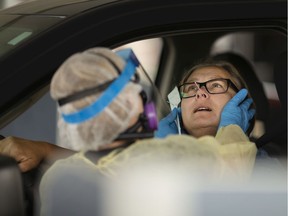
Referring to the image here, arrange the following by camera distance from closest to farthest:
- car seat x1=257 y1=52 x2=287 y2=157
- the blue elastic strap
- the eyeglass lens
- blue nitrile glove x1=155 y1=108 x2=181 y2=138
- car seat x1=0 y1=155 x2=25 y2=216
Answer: car seat x1=0 y1=155 x2=25 y2=216 < the blue elastic strap < blue nitrile glove x1=155 y1=108 x2=181 y2=138 < car seat x1=257 y1=52 x2=287 y2=157 < the eyeglass lens

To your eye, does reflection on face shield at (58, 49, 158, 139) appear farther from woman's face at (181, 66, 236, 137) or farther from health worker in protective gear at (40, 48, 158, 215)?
woman's face at (181, 66, 236, 137)

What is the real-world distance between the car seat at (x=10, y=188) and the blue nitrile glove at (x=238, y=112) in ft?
3.06

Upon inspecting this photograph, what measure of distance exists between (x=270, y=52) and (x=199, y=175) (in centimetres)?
99

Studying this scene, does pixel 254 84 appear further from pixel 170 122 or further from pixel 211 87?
pixel 170 122

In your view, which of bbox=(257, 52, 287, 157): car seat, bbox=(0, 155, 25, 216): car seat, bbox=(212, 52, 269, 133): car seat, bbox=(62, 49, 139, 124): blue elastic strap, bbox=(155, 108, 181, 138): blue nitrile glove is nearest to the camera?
bbox=(0, 155, 25, 216): car seat

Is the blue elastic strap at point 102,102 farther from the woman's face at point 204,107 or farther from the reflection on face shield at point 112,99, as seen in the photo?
the woman's face at point 204,107

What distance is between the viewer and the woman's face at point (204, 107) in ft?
7.21

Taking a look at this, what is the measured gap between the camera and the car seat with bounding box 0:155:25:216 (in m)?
1.36

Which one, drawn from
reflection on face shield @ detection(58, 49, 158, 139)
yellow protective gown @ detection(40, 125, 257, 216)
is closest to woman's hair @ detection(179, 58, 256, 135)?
yellow protective gown @ detection(40, 125, 257, 216)

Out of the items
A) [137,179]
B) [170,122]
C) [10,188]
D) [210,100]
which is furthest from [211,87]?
[10,188]

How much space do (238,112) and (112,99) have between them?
823 millimetres

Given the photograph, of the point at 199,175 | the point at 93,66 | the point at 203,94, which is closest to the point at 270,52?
the point at 203,94

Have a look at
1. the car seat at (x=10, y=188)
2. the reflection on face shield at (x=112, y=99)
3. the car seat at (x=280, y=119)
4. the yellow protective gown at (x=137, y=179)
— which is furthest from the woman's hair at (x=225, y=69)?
the car seat at (x=10, y=188)

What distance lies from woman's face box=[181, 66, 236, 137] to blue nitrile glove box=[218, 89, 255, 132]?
28mm
